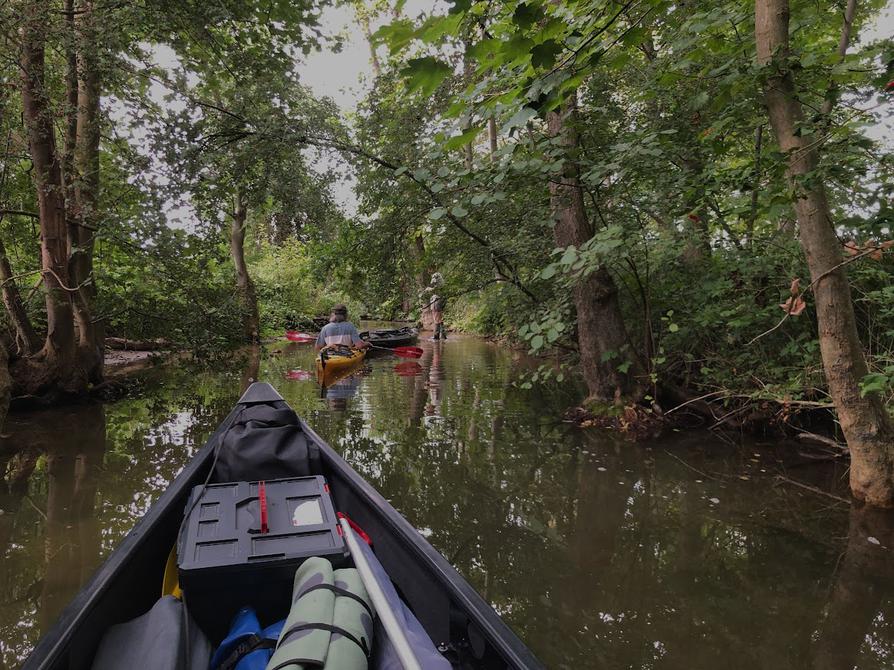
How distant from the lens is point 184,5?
5.45m

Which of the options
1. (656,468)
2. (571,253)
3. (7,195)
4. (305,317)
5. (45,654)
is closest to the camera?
(45,654)

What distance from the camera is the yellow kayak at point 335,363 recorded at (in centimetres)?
897

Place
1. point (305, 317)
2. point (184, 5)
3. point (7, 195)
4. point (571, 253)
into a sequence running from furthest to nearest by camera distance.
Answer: point (305, 317)
point (7, 195)
point (184, 5)
point (571, 253)

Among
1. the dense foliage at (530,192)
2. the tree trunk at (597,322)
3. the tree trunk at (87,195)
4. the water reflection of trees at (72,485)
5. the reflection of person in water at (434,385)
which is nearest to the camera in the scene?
the water reflection of trees at (72,485)

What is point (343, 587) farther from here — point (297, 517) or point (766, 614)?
point (766, 614)

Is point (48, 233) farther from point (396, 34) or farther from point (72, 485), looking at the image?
point (396, 34)

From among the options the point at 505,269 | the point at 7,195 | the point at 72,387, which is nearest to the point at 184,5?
the point at 7,195

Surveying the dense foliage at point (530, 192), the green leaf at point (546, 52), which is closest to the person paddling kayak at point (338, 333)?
the dense foliage at point (530, 192)

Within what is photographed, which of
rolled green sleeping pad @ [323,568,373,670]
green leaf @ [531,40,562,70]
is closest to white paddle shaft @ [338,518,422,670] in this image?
rolled green sleeping pad @ [323,568,373,670]

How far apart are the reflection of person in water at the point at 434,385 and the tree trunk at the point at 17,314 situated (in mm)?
5780

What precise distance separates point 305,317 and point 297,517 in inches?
786

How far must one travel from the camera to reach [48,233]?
6641 mm

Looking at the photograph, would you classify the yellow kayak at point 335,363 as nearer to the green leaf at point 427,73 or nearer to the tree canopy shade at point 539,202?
the tree canopy shade at point 539,202

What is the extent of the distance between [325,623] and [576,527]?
2.71 metres
